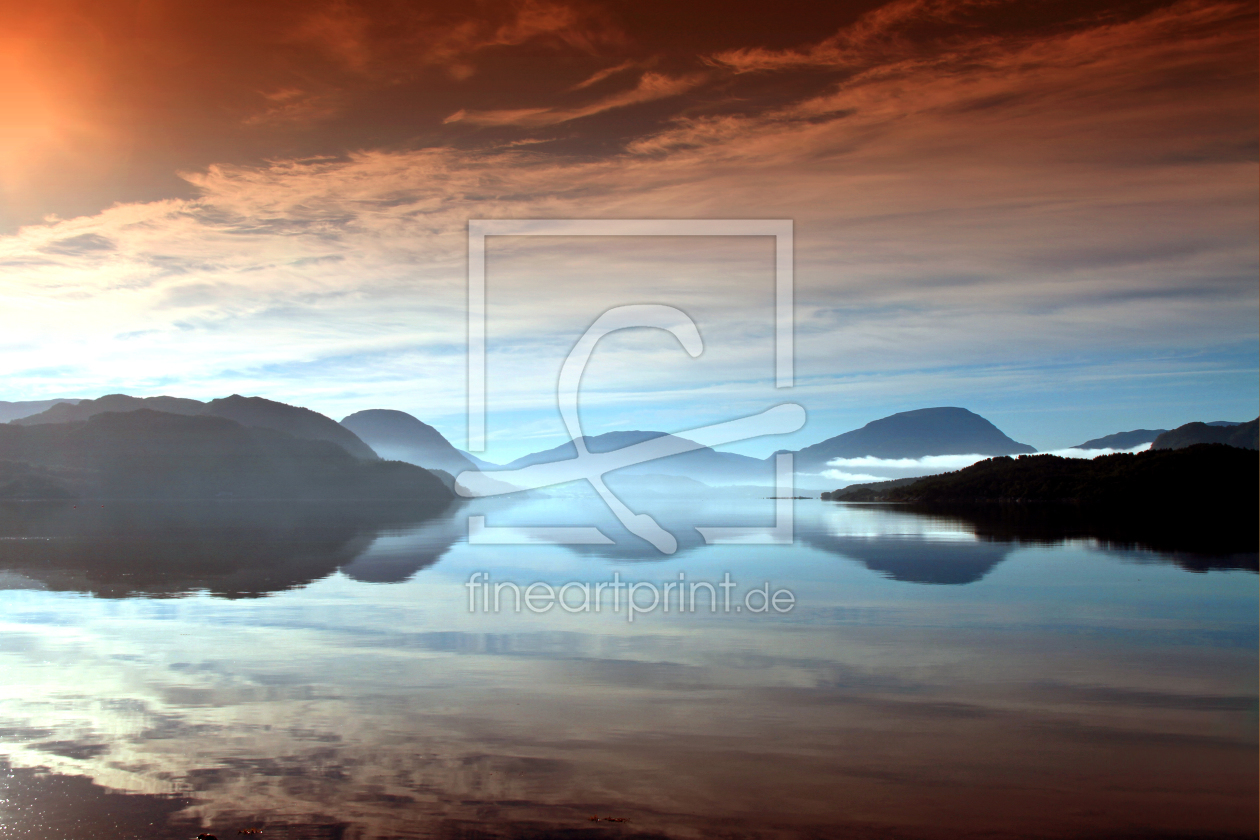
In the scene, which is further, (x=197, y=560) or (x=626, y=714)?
(x=197, y=560)

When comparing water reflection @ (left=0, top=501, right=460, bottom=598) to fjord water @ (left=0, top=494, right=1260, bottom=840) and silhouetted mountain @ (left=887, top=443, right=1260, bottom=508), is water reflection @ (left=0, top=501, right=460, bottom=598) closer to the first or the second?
fjord water @ (left=0, top=494, right=1260, bottom=840)

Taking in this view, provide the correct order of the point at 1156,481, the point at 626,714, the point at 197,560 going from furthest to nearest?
the point at 1156,481 < the point at 197,560 < the point at 626,714

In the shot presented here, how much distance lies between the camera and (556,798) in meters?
11.0

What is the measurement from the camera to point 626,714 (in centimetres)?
1480

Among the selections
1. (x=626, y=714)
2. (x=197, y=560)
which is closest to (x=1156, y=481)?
(x=197, y=560)

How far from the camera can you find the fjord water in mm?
10648

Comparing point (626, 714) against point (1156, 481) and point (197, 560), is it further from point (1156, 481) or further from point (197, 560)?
point (1156, 481)

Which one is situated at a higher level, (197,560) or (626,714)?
(626,714)

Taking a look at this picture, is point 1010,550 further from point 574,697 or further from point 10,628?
point 10,628

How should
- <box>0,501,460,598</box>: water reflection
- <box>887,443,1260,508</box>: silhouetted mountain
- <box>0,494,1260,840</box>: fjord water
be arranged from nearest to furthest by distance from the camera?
<box>0,494,1260,840</box>: fjord water
<box>0,501,460,598</box>: water reflection
<box>887,443,1260,508</box>: silhouetted mountain

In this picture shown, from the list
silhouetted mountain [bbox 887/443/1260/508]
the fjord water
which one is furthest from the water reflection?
silhouetted mountain [bbox 887/443/1260/508]

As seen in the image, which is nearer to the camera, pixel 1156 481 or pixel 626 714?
pixel 626 714

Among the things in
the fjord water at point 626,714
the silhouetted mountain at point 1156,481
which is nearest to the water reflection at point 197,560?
the fjord water at point 626,714

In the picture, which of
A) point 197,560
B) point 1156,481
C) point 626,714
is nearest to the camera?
point 626,714
